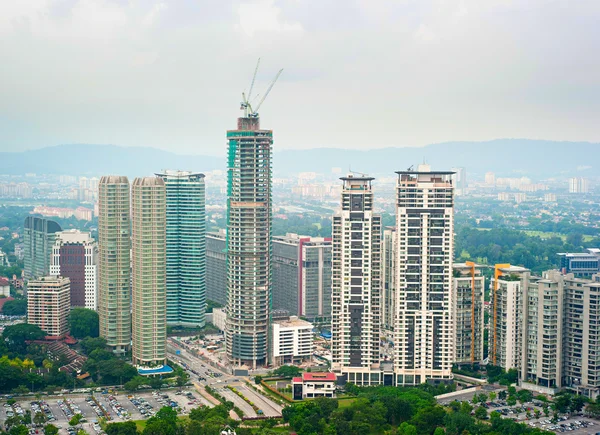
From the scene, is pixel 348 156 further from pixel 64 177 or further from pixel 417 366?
pixel 417 366

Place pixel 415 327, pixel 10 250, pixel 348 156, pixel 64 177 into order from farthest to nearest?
pixel 348 156 → pixel 64 177 → pixel 10 250 → pixel 415 327

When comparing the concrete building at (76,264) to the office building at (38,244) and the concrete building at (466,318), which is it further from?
the concrete building at (466,318)

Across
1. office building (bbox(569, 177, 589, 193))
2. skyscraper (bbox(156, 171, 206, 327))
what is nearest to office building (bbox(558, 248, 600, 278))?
skyscraper (bbox(156, 171, 206, 327))

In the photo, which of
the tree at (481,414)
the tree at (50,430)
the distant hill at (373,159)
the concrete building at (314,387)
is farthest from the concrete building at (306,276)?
the distant hill at (373,159)

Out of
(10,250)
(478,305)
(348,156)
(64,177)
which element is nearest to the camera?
(478,305)

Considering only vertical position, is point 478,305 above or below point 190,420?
above

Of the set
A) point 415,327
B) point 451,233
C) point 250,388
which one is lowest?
point 250,388

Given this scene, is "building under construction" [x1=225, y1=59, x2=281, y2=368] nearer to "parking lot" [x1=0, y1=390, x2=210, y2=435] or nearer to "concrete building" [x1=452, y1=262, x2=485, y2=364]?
"parking lot" [x1=0, y1=390, x2=210, y2=435]

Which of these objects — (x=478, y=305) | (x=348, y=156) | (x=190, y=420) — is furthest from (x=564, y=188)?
(x=190, y=420)
